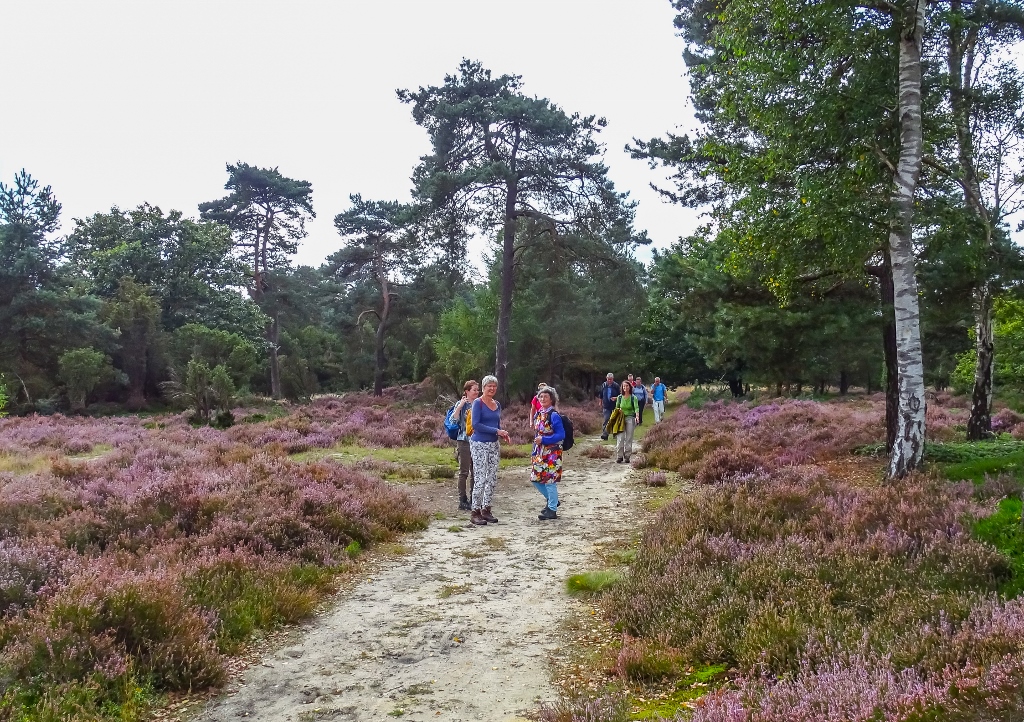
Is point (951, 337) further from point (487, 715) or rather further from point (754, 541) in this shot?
point (487, 715)

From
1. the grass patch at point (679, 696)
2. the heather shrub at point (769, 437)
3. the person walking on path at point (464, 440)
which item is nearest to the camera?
the grass patch at point (679, 696)

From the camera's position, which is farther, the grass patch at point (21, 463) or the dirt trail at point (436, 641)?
the grass patch at point (21, 463)

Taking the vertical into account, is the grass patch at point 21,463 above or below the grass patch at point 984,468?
below

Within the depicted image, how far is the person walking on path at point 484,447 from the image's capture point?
9117 millimetres

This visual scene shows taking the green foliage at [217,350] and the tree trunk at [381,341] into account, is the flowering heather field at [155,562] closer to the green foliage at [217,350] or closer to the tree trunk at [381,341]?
the green foliage at [217,350]

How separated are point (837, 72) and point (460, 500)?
899cm

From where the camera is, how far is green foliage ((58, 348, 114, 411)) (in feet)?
99.5

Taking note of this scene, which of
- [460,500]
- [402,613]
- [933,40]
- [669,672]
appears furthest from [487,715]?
[933,40]

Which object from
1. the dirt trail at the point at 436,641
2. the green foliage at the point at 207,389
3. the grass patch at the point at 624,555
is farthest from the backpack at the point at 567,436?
the green foliage at the point at 207,389

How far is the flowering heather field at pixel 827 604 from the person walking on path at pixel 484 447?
7.92 feet

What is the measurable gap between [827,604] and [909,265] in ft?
21.6

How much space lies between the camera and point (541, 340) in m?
34.6

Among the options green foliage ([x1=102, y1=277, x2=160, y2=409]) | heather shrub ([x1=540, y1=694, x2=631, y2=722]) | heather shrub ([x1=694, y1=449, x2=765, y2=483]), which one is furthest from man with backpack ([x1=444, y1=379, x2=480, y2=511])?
green foliage ([x1=102, y1=277, x2=160, y2=409])

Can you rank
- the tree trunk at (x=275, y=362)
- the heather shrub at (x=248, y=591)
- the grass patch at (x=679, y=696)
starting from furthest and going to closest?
the tree trunk at (x=275, y=362) < the heather shrub at (x=248, y=591) < the grass patch at (x=679, y=696)
